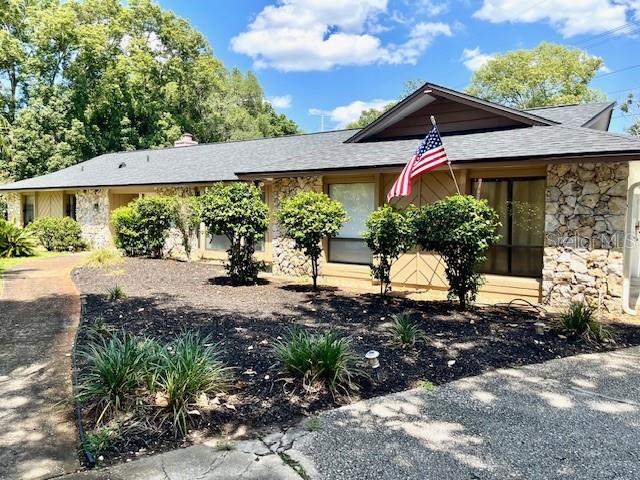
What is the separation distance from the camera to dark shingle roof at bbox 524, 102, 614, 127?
10102 millimetres

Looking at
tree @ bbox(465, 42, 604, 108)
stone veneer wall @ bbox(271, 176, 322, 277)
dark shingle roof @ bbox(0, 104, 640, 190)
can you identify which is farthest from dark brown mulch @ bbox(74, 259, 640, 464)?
tree @ bbox(465, 42, 604, 108)

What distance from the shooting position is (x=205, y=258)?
1502 centimetres

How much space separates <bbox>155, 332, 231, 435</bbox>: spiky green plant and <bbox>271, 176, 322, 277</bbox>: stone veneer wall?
7.27 meters

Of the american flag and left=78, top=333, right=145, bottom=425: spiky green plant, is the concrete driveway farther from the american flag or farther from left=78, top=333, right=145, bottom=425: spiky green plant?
the american flag

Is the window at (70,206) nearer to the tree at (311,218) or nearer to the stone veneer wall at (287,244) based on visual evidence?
the stone veneer wall at (287,244)

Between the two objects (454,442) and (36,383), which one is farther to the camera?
(36,383)

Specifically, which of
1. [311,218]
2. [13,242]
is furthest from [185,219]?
[311,218]

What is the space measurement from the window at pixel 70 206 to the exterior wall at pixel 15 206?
3442 mm

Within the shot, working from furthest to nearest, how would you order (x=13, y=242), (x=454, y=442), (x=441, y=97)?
(x=13, y=242), (x=441, y=97), (x=454, y=442)

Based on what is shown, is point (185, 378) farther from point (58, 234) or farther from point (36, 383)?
point (58, 234)

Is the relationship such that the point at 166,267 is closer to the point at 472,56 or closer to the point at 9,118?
the point at 9,118

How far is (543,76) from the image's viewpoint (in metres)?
34.7

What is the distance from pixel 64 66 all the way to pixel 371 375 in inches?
1293

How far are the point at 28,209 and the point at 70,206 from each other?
138 inches
